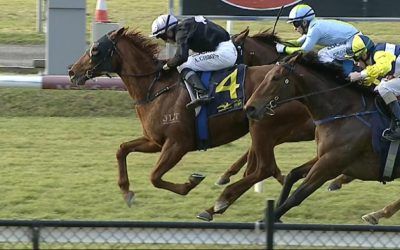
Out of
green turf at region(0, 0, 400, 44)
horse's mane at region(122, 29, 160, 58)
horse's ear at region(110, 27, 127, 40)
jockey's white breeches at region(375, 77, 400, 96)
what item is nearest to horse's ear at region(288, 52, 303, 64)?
jockey's white breeches at region(375, 77, 400, 96)

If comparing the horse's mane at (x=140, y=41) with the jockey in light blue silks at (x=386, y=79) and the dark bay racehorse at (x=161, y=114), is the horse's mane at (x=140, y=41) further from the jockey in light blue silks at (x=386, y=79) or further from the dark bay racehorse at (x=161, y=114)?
the jockey in light blue silks at (x=386, y=79)

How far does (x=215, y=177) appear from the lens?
1141 centimetres

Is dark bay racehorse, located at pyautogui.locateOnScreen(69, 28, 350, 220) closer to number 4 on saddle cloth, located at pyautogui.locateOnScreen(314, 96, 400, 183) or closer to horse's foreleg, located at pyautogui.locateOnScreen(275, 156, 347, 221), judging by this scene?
horse's foreleg, located at pyautogui.locateOnScreen(275, 156, 347, 221)

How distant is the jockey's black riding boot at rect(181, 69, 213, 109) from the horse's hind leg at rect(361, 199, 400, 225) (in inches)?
73.9

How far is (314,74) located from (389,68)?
0.66 meters

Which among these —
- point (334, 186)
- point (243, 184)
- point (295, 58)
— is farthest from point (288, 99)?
point (334, 186)

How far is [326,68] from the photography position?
9070mm

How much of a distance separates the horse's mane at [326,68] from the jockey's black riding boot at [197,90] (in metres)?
1.09

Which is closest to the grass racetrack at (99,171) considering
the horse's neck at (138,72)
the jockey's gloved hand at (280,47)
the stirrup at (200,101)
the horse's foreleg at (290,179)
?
the horse's foreleg at (290,179)

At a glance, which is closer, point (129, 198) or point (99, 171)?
point (129, 198)

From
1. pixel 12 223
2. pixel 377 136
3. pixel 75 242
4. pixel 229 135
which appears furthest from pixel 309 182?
pixel 12 223

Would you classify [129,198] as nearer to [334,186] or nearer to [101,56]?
[101,56]

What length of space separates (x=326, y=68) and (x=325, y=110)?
385 millimetres

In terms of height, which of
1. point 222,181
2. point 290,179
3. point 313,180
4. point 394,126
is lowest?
point 222,181
